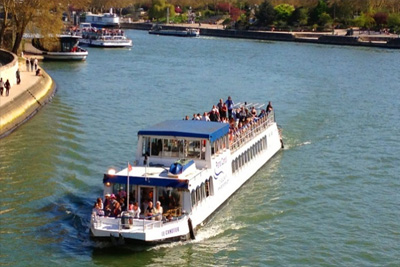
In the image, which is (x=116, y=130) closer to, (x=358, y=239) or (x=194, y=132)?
(x=194, y=132)

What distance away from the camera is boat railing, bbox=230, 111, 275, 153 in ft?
101

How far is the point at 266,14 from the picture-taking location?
14762 centimetres

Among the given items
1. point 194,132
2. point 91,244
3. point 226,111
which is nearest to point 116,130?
point 226,111

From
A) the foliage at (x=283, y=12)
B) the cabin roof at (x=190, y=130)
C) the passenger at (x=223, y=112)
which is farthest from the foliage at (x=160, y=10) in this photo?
the cabin roof at (x=190, y=130)

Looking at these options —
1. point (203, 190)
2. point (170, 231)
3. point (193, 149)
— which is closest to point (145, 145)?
point (193, 149)

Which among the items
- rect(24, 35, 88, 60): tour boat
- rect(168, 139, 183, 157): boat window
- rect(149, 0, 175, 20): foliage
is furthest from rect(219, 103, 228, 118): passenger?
rect(149, 0, 175, 20): foliage

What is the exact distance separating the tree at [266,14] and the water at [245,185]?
260ft

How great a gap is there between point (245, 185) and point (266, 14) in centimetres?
11904

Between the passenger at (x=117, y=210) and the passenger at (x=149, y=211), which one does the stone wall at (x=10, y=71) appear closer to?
the passenger at (x=117, y=210)

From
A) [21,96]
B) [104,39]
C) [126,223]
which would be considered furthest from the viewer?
[104,39]

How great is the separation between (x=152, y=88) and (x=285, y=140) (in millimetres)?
21171

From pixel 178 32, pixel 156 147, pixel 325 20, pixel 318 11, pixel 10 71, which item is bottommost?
pixel 178 32

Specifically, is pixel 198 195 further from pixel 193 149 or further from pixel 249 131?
pixel 249 131

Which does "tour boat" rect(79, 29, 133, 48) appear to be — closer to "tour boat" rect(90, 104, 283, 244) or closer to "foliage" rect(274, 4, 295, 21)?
"foliage" rect(274, 4, 295, 21)
